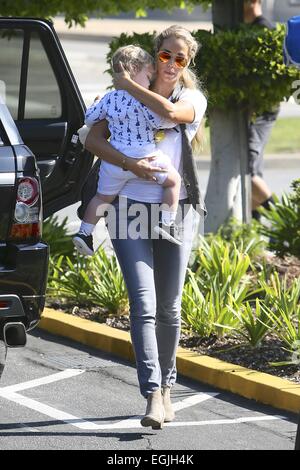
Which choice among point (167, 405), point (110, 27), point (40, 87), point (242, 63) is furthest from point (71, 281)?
point (110, 27)

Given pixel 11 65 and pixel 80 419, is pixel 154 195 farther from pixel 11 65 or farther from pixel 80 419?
pixel 11 65

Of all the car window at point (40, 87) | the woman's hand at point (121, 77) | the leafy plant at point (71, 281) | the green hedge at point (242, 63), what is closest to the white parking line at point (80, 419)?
the leafy plant at point (71, 281)

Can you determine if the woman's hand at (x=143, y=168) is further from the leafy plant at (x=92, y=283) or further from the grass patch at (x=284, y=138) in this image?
the grass patch at (x=284, y=138)

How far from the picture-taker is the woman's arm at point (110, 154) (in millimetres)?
5883

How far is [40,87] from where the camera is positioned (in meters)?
8.48

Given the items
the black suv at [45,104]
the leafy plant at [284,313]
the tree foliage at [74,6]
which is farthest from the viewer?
the tree foliage at [74,6]

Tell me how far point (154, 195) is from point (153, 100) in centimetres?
44

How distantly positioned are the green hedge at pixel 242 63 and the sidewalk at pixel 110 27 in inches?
940

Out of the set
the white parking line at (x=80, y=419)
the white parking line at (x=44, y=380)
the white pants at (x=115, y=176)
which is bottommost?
the white parking line at (x=44, y=380)

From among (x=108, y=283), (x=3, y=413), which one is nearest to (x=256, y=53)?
(x=108, y=283)

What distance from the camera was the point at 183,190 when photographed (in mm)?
6062

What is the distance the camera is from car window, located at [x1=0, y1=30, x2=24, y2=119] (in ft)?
27.6

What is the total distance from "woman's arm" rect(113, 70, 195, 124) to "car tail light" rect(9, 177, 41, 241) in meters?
0.67

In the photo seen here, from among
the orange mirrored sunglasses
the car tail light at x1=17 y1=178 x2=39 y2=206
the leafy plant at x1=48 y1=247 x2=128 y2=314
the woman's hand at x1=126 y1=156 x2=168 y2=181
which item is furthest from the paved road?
the orange mirrored sunglasses
